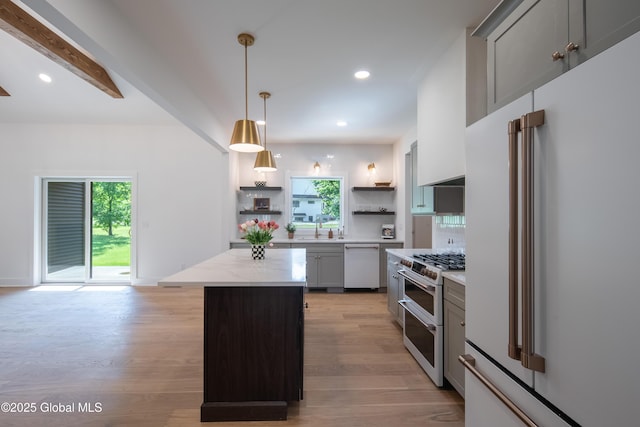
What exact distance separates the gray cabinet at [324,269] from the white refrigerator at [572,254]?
3.90 m

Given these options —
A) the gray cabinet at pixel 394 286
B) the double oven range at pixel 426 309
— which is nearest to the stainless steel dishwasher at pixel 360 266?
the gray cabinet at pixel 394 286

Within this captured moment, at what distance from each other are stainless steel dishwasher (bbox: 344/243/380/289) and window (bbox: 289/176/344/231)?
2.66 feet

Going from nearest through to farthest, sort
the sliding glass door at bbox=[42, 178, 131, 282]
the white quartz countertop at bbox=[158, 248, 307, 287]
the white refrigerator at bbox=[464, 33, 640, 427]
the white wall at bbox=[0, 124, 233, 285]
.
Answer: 1. the white refrigerator at bbox=[464, 33, 640, 427]
2. the white quartz countertop at bbox=[158, 248, 307, 287]
3. the white wall at bbox=[0, 124, 233, 285]
4. the sliding glass door at bbox=[42, 178, 131, 282]

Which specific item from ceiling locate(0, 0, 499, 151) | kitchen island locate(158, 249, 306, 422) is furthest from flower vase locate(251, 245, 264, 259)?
ceiling locate(0, 0, 499, 151)

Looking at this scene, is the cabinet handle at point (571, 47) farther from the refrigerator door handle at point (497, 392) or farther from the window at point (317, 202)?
the window at point (317, 202)

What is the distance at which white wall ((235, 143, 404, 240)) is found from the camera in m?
5.66

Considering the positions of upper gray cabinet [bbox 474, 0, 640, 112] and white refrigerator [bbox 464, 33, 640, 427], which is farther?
upper gray cabinet [bbox 474, 0, 640, 112]

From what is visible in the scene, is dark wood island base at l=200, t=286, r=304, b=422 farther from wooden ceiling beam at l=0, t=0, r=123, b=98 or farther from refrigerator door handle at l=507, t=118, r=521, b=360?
wooden ceiling beam at l=0, t=0, r=123, b=98

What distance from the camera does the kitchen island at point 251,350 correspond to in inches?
75.3

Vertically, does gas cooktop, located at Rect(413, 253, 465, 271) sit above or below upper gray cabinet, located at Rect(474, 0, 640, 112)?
below

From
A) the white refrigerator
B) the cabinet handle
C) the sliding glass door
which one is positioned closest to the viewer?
the white refrigerator

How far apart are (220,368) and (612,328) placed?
1.97 metres

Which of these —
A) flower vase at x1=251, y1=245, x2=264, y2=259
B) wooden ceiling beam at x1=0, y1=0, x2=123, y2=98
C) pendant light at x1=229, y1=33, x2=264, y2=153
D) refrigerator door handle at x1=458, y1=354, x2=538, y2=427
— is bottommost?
refrigerator door handle at x1=458, y1=354, x2=538, y2=427

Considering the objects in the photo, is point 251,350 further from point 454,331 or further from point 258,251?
point 454,331
